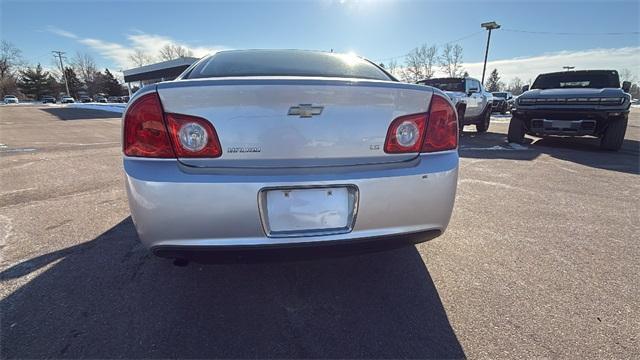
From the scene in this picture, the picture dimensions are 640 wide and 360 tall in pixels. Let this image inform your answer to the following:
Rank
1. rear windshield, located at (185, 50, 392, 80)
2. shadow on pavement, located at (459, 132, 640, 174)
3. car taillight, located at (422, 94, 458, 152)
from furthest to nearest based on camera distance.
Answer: shadow on pavement, located at (459, 132, 640, 174), rear windshield, located at (185, 50, 392, 80), car taillight, located at (422, 94, 458, 152)

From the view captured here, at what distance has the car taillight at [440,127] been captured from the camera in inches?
68.7

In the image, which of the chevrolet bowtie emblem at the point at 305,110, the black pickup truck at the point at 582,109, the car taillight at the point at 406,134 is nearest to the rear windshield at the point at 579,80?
the black pickup truck at the point at 582,109

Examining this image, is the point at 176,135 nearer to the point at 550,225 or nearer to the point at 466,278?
the point at 466,278

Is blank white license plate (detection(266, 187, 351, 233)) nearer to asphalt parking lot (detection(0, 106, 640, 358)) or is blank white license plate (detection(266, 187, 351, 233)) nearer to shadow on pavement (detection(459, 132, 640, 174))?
asphalt parking lot (detection(0, 106, 640, 358))

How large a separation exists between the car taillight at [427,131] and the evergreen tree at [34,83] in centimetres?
10466

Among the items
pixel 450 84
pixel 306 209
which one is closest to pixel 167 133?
pixel 306 209

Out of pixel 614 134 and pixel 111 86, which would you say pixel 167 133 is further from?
pixel 111 86

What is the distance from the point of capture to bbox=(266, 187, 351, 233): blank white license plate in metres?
1.52

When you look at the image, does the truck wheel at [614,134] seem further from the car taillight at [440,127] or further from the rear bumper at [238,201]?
the rear bumper at [238,201]

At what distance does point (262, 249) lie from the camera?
1521 millimetres

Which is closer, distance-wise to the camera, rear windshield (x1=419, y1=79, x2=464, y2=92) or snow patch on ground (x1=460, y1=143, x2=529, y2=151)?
snow patch on ground (x1=460, y1=143, x2=529, y2=151)

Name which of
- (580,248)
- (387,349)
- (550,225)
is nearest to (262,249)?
(387,349)

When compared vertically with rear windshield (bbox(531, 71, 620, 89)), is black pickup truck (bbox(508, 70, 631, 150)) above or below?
below

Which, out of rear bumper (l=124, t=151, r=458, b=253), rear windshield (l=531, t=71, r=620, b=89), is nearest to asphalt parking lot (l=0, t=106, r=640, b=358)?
rear bumper (l=124, t=151, r=458, b=253)
